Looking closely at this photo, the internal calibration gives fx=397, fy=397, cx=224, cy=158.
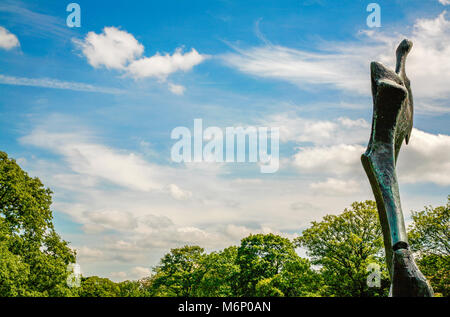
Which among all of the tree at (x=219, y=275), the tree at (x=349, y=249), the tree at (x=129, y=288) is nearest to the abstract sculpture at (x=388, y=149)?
the tree at (x=349, y=249)

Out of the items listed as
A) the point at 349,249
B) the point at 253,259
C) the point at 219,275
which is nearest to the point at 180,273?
the point at 219,275

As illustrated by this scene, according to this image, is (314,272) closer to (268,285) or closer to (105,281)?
(268,285)

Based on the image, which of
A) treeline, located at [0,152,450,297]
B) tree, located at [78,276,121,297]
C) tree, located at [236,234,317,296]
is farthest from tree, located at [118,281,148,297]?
tree, located at [236,234,317,296]

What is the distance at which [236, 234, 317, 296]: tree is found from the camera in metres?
40.6

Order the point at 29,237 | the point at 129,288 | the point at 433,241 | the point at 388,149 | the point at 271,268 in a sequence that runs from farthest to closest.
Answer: the point at 129,288
the point at 271,268
the point at 433,241
the point at 29,237
the point at 388,149

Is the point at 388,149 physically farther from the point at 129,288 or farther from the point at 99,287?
the point at 129,288

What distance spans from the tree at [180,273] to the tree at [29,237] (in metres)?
24.2

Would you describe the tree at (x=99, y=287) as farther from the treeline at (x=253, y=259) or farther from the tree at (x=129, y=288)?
the treeline at (x=253, y=259)

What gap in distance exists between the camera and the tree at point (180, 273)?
171ft

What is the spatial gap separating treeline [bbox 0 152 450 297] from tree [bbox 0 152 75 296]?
6 cm

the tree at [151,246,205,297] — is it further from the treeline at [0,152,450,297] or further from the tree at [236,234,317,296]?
the tree at [236,234,317,296]

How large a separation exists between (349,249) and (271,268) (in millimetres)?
9810

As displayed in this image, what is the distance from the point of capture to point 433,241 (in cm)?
3578
